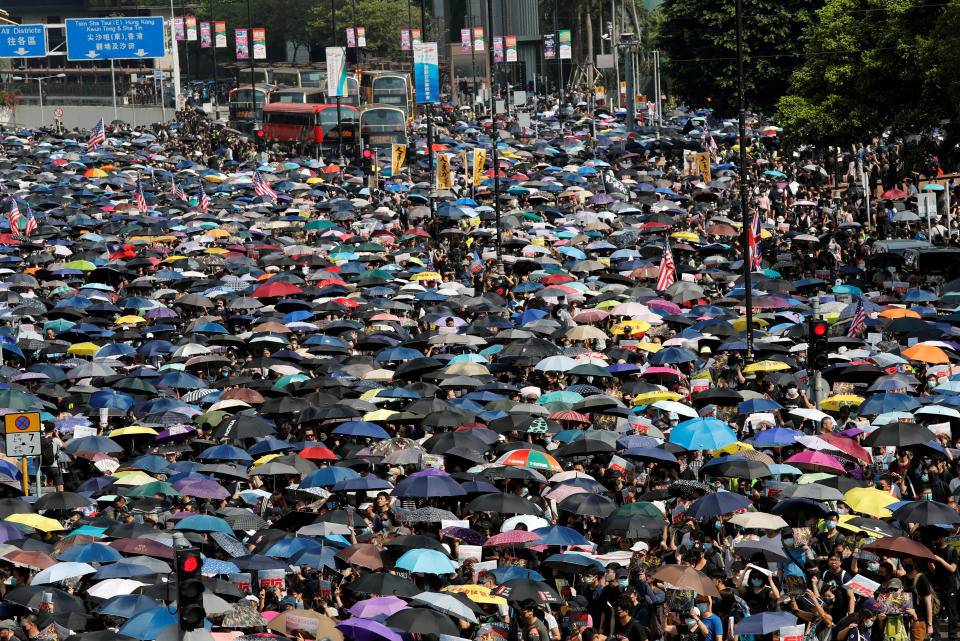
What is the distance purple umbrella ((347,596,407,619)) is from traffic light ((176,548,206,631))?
77.5 inches

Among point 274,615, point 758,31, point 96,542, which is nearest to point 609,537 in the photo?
point 274,615

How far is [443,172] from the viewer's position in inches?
1844

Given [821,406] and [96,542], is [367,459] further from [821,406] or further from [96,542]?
[821,406]

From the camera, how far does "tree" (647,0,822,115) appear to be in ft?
224

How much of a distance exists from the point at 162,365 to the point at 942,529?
1665cm

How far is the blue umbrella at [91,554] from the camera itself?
1501 centimetres

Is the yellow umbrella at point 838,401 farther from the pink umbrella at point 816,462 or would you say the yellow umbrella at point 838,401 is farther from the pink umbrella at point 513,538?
the pink umbrella at point 513,538

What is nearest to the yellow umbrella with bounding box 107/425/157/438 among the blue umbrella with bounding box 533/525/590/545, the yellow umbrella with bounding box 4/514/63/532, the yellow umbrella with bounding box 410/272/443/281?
the yellow umbrella with bounding box 4/514/63/532

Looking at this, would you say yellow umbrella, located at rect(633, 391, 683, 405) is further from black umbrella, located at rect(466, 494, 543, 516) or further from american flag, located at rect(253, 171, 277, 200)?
american flag, located at rect(253, 171, 277, 200)

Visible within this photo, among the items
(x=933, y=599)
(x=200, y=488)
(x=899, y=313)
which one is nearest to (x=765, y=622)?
(x=933, y=599)

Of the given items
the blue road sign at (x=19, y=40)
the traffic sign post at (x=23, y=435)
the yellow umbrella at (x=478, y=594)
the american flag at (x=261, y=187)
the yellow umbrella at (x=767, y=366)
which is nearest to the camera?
the yellow umbrella at (x=478, y=594)

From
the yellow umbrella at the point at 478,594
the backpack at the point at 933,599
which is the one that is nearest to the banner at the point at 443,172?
the backpack at the point at 933,599

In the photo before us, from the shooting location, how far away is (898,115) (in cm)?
3866

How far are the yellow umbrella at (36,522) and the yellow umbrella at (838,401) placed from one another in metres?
11.2
